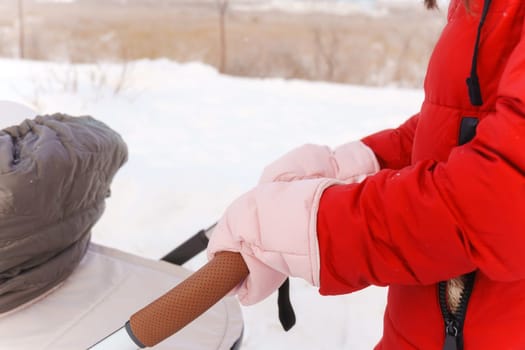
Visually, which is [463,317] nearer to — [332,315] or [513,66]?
[513,66]

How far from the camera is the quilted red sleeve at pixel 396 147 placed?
35.4 inches

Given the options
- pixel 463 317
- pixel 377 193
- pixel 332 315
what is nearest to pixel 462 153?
pixel 377 193

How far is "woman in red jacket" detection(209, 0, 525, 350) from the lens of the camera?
0.51m

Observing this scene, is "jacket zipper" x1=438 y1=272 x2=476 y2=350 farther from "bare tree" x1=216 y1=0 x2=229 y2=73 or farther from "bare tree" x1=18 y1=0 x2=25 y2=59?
"bare tree" x1=18 y1=0 x2=25 y2=59

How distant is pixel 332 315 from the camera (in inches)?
74.8

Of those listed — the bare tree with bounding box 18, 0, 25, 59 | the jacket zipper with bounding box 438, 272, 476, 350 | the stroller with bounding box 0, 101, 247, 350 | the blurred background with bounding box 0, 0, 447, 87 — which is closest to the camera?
the jacket zipper with bounding box 438, 272, 476, 350

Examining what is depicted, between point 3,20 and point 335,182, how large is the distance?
588 cm

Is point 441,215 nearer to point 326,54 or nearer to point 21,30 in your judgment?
point 326,54

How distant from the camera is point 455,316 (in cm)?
69

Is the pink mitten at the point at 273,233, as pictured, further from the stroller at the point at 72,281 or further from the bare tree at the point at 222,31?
the bare tree at the point at 222,31

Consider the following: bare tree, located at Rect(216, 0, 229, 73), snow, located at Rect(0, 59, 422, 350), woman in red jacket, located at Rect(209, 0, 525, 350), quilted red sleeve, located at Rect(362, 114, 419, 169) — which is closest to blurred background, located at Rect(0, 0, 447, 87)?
bare tree, located at Rect(216, 0, 229, 73)

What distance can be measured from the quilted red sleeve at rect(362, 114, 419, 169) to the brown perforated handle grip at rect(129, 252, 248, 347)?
1.40 feet

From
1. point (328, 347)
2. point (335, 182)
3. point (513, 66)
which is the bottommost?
point (328, 347)

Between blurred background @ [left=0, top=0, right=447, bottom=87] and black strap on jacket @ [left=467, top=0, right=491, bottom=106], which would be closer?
Answer: black strap on jacket @ [left=467, top=0, right=491, bottom=106]
